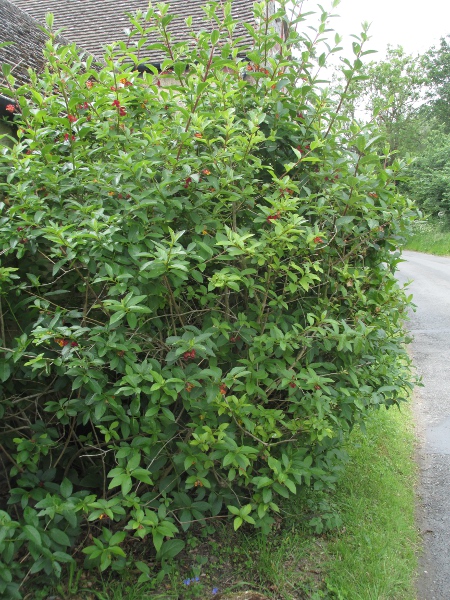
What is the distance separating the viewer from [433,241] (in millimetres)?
25656

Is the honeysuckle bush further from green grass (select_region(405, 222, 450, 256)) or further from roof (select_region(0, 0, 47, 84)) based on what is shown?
green grass (select_region(405, 222, 450, 256))

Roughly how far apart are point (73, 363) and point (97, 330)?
0.60 ft

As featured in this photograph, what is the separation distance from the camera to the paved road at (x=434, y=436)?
3.61m

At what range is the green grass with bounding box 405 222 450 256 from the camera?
24438 mm

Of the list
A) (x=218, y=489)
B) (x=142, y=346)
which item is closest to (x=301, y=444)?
(x=218, y=489)

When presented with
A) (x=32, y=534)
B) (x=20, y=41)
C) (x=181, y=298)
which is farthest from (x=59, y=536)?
(x=20, y=41)

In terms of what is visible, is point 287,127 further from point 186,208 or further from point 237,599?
point 237,599

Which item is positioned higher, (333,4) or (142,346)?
(333,4)

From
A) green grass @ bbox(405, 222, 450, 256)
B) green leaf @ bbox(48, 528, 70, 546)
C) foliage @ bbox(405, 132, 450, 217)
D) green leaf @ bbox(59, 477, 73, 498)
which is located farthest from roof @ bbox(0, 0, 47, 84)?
foliage @ bbox(405, 132, 450, 217)

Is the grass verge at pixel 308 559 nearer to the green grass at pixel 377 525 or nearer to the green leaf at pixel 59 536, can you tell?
the green grass at pixel 377 525

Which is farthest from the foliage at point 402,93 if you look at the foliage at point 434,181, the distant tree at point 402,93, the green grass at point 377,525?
the green grass at point 377,525

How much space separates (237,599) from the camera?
2689 mm

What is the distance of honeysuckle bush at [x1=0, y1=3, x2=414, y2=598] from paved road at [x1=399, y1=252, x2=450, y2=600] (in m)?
1.01

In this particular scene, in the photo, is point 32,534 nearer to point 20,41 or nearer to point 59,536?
point 59,536
